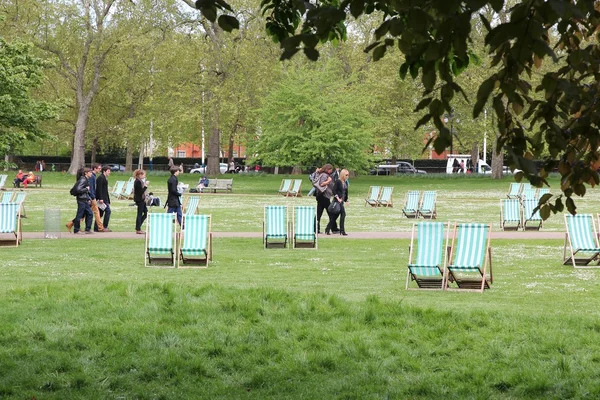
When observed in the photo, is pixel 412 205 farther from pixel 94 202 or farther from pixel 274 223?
pixel 274 223

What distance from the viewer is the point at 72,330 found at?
9.66 m

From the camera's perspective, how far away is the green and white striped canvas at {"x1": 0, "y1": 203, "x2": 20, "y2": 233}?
20.5m

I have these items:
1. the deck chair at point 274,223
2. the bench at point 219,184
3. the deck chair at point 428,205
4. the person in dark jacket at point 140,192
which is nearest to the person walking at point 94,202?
the person in dark jacket at point 140,192

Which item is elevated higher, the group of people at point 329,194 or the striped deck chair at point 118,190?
the group of people at point 329,194

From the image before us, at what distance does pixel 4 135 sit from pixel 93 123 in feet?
160

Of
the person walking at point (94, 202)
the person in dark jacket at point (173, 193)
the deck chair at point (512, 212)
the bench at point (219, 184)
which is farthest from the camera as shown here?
the bench at point (219, 184)

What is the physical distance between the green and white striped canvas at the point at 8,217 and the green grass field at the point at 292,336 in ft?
14.5

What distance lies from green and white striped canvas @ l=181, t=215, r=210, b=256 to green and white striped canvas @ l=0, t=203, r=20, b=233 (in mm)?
4932

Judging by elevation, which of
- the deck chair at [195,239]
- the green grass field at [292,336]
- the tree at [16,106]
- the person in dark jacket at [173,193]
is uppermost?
the tree at [16,106]

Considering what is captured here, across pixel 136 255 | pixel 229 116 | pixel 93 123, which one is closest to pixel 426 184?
pixel 229 116

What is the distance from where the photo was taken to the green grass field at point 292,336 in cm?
770

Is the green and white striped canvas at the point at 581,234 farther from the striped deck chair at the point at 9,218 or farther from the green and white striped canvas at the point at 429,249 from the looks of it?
the striped deck chair at the point at 9,218

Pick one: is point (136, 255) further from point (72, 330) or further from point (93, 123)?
point (93, 123)

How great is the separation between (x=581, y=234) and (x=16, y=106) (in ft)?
57.9
